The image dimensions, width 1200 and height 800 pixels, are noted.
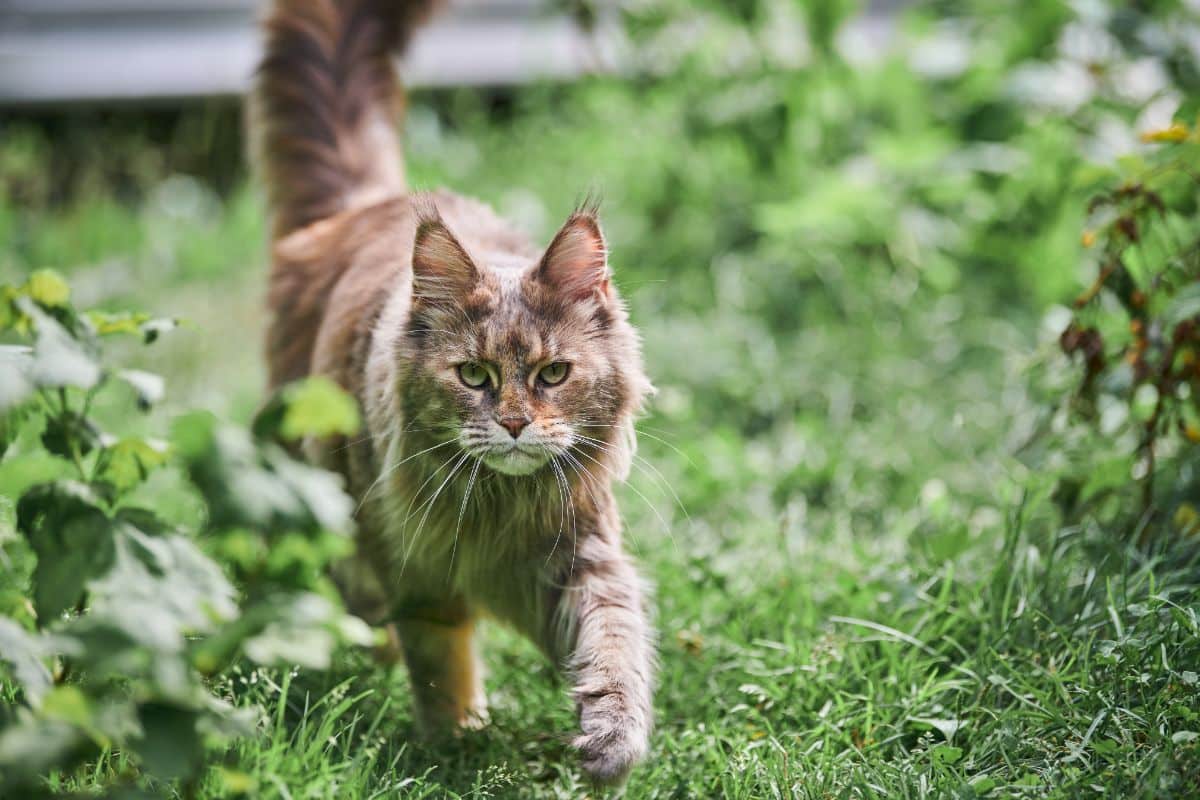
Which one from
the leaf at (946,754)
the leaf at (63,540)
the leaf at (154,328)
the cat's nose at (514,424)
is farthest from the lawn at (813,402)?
the cat's nose at (514,424)

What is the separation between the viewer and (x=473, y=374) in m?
2.53

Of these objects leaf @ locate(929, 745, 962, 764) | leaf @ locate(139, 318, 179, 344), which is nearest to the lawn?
leaf @ locate(929, 745, 962, 764)

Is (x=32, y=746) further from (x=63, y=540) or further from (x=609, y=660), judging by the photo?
(x=609, y=660)

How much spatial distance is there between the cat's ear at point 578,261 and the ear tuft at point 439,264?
16 cm

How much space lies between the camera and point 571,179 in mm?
5859

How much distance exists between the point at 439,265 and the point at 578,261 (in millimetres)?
307

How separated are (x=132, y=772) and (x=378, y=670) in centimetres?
95

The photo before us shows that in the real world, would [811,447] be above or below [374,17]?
below

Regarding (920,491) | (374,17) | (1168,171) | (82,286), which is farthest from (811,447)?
(82,286)

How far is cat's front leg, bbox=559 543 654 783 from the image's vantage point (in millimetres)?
2301

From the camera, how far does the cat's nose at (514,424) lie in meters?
2.40

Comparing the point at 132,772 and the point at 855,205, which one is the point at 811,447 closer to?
the point at 855,205

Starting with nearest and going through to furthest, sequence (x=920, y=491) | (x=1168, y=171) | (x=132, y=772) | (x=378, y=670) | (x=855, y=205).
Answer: (x=132, y=772), (x=1168, y=171), (x=378, y=670), (x=920, y=491), (x=855, y=205)

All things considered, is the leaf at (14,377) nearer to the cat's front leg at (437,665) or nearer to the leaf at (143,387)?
the leaf at (143,387)
